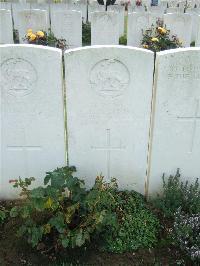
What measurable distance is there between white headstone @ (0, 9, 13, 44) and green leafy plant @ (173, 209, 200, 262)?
22.1 feet

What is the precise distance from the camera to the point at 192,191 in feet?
11.9

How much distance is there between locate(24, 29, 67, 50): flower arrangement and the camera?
7548 millimetres

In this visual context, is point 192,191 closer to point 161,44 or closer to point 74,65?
point 74,65

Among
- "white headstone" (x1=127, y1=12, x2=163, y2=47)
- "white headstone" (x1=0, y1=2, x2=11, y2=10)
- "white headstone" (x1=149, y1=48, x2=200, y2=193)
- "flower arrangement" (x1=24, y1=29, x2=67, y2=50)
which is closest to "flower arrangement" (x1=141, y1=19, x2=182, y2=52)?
"white headstone" (x1=127, y1=12, x2=163, y2=47)

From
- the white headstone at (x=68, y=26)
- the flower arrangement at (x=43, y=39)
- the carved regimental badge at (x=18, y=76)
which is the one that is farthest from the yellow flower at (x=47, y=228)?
the white headstone at (x=68, y=26)

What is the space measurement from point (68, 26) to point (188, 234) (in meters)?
6.64

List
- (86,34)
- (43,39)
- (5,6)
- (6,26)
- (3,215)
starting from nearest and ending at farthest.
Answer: (3,215), (43,39), (6,26), (86,34), (5,6)

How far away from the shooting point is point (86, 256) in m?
3.25

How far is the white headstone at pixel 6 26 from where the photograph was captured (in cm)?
853

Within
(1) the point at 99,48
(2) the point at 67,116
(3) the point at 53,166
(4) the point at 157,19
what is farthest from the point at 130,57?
(4) the point at 157,19

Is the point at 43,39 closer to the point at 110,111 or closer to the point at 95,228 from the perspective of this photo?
the point at 110,111

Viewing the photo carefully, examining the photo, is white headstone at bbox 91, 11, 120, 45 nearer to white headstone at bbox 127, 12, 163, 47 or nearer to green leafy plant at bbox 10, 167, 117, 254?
white headstone at bbox 127, 12, 163, 47

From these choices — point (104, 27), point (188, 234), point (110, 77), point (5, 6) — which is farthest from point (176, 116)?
point (5, 6)

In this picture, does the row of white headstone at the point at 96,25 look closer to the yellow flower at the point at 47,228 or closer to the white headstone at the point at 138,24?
the white headstone at the point at 138,24
